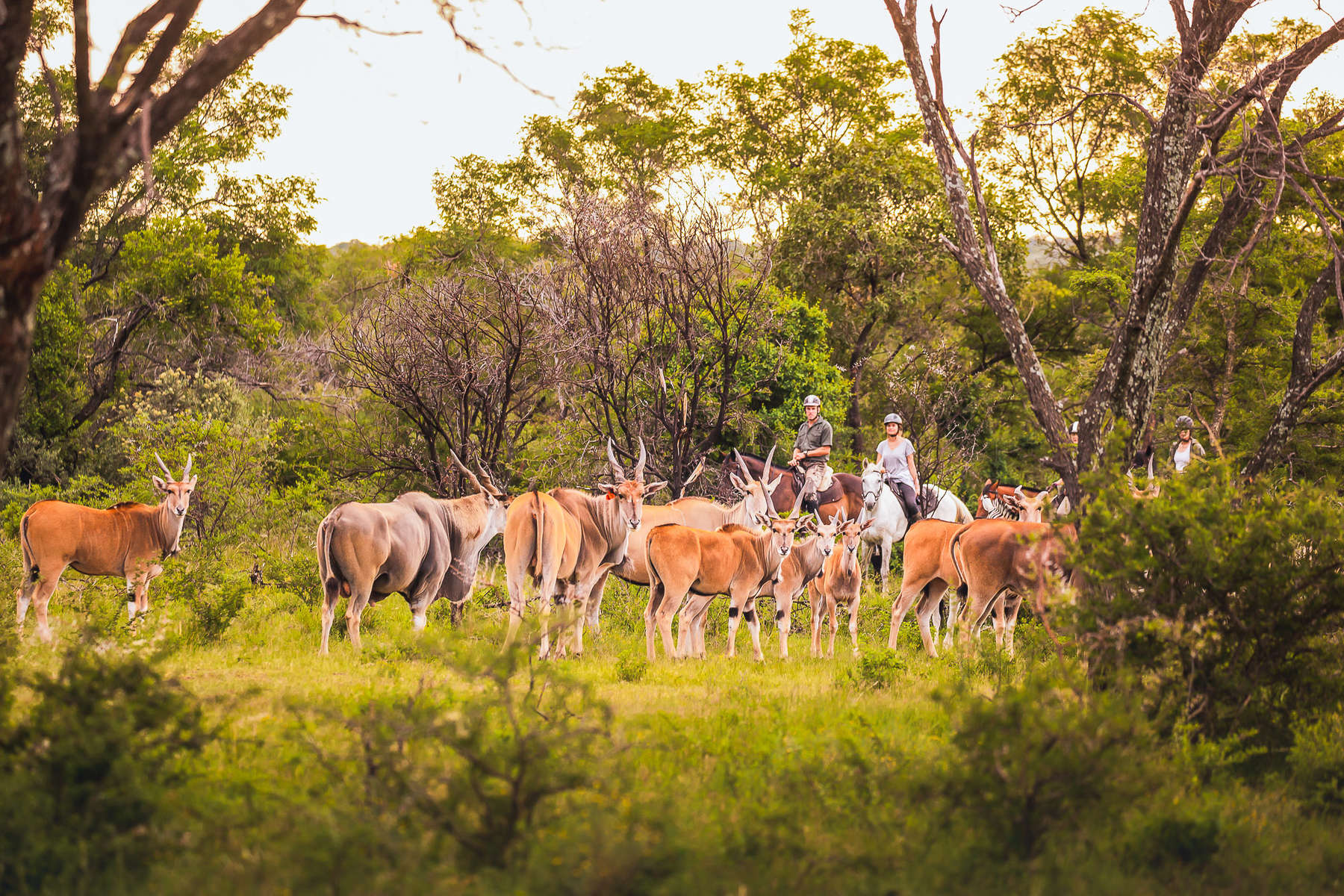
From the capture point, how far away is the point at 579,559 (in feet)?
42.5

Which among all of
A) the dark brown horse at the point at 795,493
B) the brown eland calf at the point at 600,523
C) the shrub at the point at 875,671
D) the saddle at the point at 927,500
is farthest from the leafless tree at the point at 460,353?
the shrub at the point at 875,671

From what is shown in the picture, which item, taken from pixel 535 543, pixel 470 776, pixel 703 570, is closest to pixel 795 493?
pixel 703 570

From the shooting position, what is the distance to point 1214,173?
7934 millimetres

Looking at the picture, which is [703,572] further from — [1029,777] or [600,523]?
[1029,777]

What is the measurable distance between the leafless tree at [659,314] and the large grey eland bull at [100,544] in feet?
24.0

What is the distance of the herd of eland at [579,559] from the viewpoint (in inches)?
463

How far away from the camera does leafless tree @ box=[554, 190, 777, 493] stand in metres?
18.8

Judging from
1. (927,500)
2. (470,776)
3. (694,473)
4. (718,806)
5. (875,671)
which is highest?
(694,473)

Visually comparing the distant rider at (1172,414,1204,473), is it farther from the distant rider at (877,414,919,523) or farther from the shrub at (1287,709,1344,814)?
the shrub at (1287,709,1344,814)

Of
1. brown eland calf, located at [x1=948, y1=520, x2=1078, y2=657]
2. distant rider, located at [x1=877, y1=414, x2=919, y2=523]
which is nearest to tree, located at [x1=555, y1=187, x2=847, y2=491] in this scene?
distant rider, located at [x1=877, y1=414, x2=919, y2=523]

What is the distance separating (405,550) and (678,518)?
404 cm

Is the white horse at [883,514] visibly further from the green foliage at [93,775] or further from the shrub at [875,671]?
the green foliage at [93,775]

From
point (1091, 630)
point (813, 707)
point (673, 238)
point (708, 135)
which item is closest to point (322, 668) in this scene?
point (813, 707)

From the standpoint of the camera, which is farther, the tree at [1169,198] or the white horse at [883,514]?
the white horse at [883,514]
